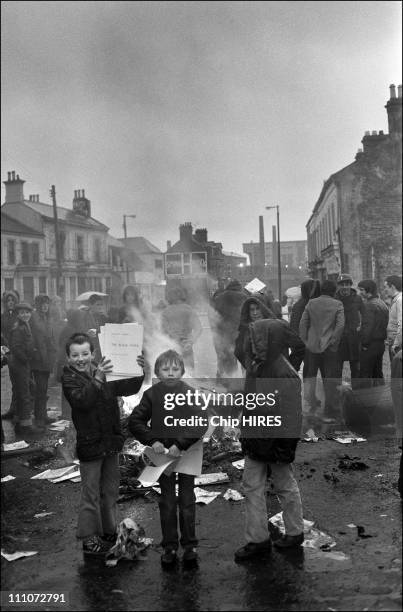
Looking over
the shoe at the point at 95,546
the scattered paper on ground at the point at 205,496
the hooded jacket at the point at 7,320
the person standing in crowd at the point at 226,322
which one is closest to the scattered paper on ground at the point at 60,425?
the hooded jacket at the point at 7,320

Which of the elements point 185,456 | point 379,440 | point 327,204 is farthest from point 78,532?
point 327,204

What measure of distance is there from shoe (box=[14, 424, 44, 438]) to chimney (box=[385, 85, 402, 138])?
371 inches

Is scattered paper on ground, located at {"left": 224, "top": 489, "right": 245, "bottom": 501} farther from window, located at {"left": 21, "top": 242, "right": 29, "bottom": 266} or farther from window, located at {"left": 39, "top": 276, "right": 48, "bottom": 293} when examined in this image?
window, located at {"left": 21, "top": 242, "right": 29, "bottom": 266}

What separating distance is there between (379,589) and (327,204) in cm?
1010

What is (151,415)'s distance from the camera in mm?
3857

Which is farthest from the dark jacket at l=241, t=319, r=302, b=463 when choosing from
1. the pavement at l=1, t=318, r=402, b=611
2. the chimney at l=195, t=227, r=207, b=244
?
the chimney at l=195, t=227, r=207, b=244

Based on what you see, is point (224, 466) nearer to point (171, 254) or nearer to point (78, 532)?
point (78, 532)

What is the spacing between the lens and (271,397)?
389 centimetres

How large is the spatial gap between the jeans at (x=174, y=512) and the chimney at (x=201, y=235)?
894 cm

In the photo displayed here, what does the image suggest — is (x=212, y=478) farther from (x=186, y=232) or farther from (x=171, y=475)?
(x=186, y=232)

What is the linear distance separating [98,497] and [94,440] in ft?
1.39

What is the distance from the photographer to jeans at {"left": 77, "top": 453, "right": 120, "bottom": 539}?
3803mm

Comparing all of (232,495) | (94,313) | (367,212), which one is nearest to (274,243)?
(367,212)

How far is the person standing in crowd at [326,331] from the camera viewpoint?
297 inches
